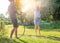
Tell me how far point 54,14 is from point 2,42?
12.7m

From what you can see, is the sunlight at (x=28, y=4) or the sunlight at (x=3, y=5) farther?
the sunlight at (x=28, y=4)

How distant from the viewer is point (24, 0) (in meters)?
18.3

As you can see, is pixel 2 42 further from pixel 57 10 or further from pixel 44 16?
pixel 57 10

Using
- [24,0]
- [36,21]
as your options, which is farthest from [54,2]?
[36,21]

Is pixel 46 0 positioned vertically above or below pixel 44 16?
above

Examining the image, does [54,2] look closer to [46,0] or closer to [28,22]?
[46,0]

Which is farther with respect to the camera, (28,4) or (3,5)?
(28,4)

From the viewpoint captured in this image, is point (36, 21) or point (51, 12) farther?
point (51, 12)

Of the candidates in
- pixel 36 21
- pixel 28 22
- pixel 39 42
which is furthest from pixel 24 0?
pixel 39 42

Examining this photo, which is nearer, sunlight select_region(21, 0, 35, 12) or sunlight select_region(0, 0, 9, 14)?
sunlight select_region(0, 0, 9, 14)

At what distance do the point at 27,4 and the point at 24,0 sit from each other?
52 cm

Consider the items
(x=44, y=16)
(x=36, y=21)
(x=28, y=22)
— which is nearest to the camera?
(x=36, y=21)

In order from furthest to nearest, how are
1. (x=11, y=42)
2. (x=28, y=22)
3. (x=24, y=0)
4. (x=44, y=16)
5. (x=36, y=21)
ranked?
(x=44, y=16), (x=24, y=0), (x=28, y=22), (x=36, y=21), (x=11, y=42)

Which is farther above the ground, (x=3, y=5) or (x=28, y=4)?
(x=28, y=4)
